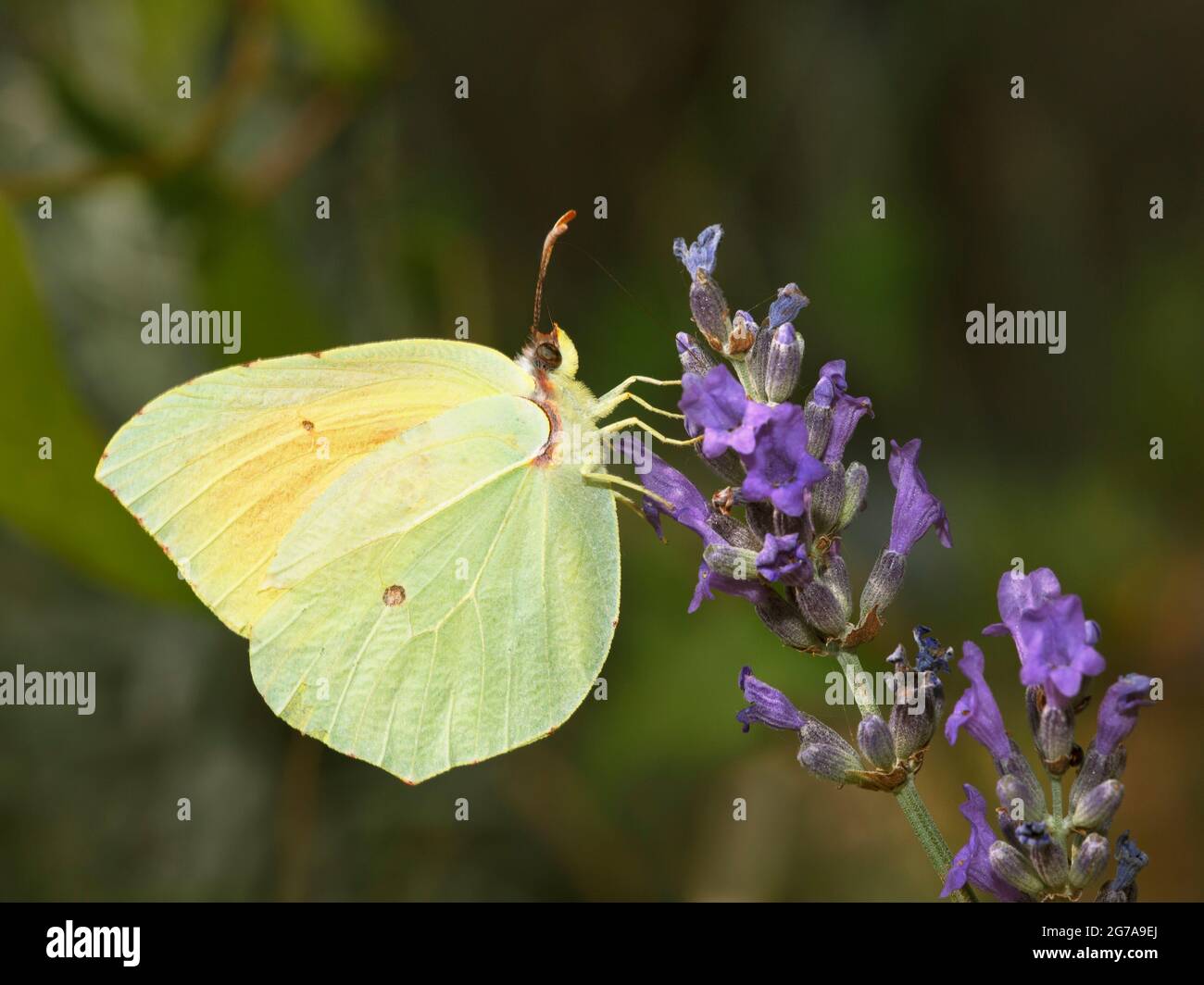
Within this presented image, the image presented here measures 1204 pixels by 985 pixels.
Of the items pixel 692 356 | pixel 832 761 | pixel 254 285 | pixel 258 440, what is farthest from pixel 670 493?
pixel 254 285

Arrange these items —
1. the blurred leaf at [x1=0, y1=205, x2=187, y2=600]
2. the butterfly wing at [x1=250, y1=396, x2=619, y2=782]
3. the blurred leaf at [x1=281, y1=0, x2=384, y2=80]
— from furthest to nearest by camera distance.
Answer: the blurred leaf at [x1=281, y1=0, x2=384, y2=80] → the blurred leaf at [x1=0, y1=205, x2=187, y2=600] → the butterfly wing at [x1=250, y1=396, x2=619, y2=782]

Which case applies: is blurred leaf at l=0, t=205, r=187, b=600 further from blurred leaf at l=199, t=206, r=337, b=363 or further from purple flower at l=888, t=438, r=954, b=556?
purple flower at l=888, t=438, r=954, b=556

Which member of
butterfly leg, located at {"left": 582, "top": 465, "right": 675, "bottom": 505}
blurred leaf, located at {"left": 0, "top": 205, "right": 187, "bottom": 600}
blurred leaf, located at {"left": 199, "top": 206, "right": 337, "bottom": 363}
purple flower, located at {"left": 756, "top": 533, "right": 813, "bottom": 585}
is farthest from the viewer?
blurred leaf, located at {"left": 199, "top": 206, "right": 337, "bottom": 363}

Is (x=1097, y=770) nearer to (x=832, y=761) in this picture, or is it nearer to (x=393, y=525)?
(x=832, y=761)

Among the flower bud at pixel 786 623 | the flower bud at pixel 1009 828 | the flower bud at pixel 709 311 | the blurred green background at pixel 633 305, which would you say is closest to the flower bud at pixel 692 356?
the flower bud at pixel 709 311

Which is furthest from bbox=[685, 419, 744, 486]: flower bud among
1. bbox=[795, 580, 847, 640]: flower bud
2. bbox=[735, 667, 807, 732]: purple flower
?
bbox=[735, 667, 807, 732]: purple flower
